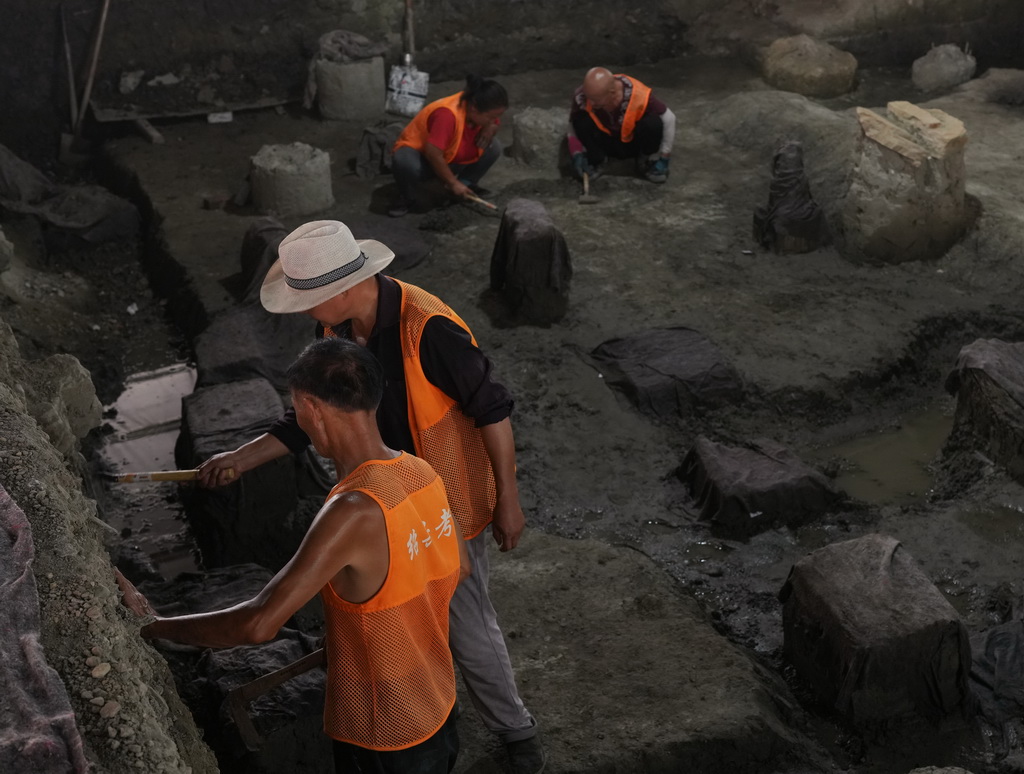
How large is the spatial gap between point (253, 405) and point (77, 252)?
3.68 m

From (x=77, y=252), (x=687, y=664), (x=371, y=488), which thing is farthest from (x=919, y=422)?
(x=77, y=252)

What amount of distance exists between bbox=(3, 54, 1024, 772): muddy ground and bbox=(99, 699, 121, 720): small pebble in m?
2.66

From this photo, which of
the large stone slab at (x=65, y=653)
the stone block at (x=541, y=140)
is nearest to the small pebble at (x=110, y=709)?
the large stone slab at (x=65, y=653)

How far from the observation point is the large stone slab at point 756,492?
17.2 feet

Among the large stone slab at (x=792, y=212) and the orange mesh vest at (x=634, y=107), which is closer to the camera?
the large stone slab at (x=792, y=212)

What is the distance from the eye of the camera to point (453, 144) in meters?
8.23

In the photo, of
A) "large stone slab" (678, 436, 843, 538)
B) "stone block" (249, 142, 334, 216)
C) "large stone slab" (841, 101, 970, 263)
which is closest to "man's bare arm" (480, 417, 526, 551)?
"large stone slab" (678, 436, 843, 538)

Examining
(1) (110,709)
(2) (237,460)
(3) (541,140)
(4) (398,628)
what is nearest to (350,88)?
(3) (541,140)

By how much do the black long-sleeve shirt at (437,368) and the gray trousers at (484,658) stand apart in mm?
460

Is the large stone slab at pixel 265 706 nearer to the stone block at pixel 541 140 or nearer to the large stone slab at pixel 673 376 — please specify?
the large stone slab at pixel 673 376

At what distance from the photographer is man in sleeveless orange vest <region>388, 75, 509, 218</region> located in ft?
26.0

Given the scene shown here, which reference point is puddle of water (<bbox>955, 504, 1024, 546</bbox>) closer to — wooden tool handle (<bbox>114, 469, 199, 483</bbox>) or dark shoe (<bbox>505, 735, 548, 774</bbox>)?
dark shoe (<bbox>505, 735, 548, 774</bbox>)

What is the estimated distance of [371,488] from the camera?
2.67 meters

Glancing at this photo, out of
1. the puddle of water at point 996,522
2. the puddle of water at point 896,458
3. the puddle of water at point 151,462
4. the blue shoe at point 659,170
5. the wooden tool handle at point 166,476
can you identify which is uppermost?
the wooden tool handle at point 166,476
